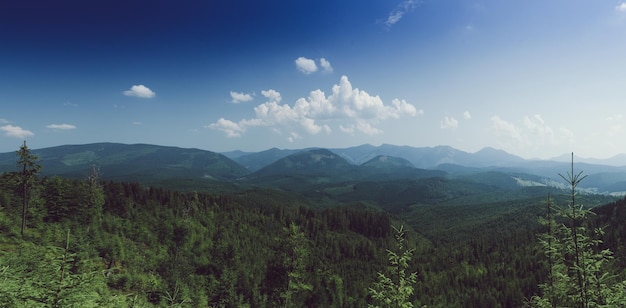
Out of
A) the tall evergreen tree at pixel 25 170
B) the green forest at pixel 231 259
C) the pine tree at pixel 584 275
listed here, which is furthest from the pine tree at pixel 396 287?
the tall evergreen tree at pixel 25 170

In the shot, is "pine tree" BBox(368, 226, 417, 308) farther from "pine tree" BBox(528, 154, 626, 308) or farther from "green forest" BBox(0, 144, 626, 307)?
"pine tree" BBox(528, 154, 626, 308)

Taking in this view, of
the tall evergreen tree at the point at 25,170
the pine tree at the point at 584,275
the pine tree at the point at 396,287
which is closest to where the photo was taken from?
the pine tree at the point at 584,275

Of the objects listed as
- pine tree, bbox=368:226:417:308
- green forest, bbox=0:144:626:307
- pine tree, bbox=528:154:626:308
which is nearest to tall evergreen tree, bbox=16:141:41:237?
green forest, bbox=0:144:626:307

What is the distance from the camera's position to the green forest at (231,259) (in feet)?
51.3

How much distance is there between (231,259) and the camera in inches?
2965

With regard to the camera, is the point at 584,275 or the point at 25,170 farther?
the point at 25,170

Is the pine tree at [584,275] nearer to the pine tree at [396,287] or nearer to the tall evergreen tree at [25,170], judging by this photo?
the pine tree at [396,287]

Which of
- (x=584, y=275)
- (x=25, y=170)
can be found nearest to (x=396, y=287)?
(x=584, y=275)

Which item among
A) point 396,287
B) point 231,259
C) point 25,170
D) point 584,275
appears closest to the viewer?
point 584,275

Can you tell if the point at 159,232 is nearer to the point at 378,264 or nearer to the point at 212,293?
the point at 212,293

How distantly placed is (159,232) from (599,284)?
310ft

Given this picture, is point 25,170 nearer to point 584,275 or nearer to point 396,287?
point 396,287

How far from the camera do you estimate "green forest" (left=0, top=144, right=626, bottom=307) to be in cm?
1563

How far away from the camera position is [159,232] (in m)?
86.0
